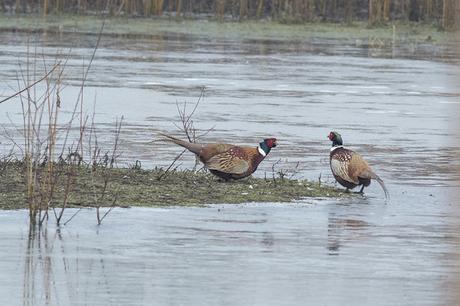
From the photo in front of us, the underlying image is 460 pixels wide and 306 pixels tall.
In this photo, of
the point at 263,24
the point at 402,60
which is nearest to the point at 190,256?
the point at 402,60

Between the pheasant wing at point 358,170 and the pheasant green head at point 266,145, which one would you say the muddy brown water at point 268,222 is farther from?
the pheasant green head at point 266,145

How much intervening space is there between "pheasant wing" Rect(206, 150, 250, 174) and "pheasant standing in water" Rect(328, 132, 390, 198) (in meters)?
0.75

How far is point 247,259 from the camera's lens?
869 centimetres

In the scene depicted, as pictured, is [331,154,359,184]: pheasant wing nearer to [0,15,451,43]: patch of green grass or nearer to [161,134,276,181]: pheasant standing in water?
[161,134,276,181]: pheasant standing in water

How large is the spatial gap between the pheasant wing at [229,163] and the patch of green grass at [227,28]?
21.7m

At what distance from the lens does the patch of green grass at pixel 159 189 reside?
10.8 meters

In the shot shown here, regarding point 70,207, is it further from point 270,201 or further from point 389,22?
point 389,22

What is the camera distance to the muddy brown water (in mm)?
7797

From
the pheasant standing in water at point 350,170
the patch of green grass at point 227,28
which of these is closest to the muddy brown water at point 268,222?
the pheasant standing in water at point 350,170

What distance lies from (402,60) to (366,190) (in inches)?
675

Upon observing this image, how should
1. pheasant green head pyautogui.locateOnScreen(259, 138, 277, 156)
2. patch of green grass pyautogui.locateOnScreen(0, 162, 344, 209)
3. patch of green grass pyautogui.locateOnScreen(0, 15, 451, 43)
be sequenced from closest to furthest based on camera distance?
patch of green grass pyautogui.locateOnScreen(0, 162, 344, 209), pheasant green head pyautogui.locateOnScreen(259, 138, 277, 156), patch of green grass pyautogui.locateOnScreen(0, 15, 451, 43)

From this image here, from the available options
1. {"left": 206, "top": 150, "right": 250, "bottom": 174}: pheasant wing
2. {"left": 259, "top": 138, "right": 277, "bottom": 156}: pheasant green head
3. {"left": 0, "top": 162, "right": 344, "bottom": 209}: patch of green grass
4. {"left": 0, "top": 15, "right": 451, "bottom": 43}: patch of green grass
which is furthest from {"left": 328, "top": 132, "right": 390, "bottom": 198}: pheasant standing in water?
{"left": 0, "top": 15, "right": 451, "bottom": 43}: patch of green grass

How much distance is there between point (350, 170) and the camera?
11758mm

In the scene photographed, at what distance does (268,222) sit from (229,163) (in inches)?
65.1
